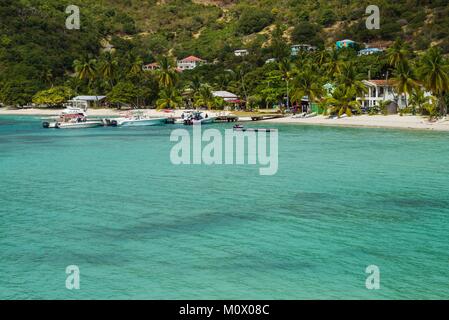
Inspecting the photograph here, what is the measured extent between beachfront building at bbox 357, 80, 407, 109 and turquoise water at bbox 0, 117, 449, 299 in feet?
154

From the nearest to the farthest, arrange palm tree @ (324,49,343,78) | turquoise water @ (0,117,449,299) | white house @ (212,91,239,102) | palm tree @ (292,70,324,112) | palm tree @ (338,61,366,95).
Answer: turquoise water @ (0,117,449,299) < palm tree @ (338,61,366,95) < palm tree @ (292,70,324,112) < palm tree @ (324,49,343,78) < white house @ (212,91,239,102)

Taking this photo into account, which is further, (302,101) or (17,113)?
(17,113)

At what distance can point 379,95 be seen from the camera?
Answer: 10762cm

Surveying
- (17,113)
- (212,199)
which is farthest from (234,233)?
(17,113)

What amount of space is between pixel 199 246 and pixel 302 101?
3630 inches

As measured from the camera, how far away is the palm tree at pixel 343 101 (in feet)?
322

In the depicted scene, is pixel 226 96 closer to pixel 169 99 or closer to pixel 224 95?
pixel 224 95

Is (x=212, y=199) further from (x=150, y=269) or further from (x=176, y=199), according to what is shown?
(x=150, y=269)

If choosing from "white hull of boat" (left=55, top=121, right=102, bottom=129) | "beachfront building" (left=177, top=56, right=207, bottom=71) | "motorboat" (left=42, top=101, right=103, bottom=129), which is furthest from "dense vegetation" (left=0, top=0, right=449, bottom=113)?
"white hull of boat" (left=55, top=121, right=102, bottom=129)

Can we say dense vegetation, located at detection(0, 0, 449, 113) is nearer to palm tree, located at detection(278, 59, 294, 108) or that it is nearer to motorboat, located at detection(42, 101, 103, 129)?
palm tree, located at detection(278, 59, 294, 108)

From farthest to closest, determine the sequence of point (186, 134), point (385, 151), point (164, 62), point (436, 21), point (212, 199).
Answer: point (436, 21) < point (164, 62) < point (186, 134) < point (385, 151) < point (212, 199)

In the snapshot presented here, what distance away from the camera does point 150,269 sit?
25.0 m

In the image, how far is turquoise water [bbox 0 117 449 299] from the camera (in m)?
23.3

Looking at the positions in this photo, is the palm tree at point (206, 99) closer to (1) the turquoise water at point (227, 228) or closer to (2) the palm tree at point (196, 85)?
(2) the palm tree at point (196, 85)
